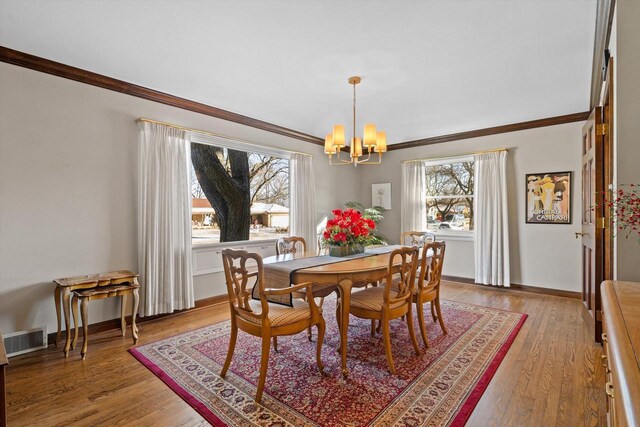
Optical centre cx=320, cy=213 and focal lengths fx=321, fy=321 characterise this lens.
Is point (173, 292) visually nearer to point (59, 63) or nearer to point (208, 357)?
point (208, 357)

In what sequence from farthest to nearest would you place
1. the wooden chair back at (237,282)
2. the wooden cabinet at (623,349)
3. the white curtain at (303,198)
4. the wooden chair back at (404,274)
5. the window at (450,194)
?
the window at (450,194)
the white curtain at (303,198)
the wooden chair back at (404,274)
the wooden chair back at (237,282)
the wooden cabinet at (623,349)

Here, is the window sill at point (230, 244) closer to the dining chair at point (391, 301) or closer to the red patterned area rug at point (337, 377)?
the red patterned area rug at point (337, 377)

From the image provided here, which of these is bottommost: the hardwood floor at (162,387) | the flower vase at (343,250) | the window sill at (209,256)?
the hardwood floor at (162,387)

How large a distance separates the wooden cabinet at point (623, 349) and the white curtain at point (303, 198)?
406 centimetres

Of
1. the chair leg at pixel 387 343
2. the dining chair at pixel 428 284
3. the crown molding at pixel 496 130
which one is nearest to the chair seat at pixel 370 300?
the chair leg at pixel 387 343

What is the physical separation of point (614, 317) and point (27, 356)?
389 centimetres

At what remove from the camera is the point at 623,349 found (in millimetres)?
826

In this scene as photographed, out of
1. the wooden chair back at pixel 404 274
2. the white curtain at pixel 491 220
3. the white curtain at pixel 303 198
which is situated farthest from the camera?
the white curtain at pixel 303 198

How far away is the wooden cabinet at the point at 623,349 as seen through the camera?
0.62m

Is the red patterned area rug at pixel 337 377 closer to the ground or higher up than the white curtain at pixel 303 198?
closer to the ground

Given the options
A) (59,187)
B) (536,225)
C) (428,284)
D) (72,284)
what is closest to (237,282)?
(72,284)

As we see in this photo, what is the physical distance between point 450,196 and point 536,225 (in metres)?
1.36

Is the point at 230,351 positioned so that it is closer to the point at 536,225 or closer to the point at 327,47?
the point at 327,47

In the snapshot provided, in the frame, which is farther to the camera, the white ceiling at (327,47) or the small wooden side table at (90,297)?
the small wooden side table at (90,297)
